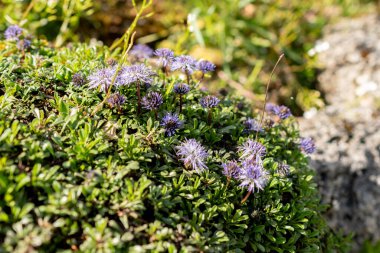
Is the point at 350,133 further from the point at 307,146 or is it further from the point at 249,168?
the point at 249,168

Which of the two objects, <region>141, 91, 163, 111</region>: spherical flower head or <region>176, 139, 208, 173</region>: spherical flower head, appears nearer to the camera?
<region>176, 139, 208, 173</region>: spherical flower head

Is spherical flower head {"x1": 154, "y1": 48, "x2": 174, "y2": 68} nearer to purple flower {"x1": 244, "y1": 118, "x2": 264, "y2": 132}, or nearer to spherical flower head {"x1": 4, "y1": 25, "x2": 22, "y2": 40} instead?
purple flower {"x1": 244, "y1": 118, "x2": 264, "y2": 132}

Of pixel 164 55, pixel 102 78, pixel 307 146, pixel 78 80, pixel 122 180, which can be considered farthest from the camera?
pixel 307 146

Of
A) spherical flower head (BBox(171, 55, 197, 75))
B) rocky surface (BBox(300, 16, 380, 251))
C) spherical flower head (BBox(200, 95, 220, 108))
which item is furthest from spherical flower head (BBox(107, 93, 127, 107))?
rocky surface (BBox(300, 16, 380, 251))

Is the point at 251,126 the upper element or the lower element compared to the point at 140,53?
lower

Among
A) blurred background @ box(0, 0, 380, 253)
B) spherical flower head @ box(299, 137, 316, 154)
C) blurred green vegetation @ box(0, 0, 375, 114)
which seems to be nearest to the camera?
spherical flower head @ box(299, 137, 316, 154)

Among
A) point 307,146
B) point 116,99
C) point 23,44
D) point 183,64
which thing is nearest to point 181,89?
point 183,64

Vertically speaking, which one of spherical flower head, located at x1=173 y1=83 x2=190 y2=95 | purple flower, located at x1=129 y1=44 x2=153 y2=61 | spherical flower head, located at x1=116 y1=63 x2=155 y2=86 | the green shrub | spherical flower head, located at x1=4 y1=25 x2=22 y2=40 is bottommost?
the green shrub
